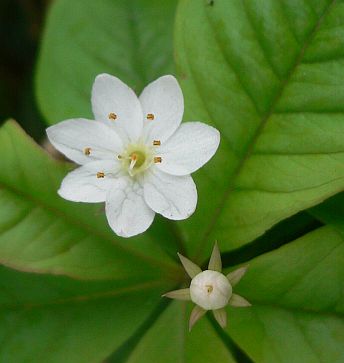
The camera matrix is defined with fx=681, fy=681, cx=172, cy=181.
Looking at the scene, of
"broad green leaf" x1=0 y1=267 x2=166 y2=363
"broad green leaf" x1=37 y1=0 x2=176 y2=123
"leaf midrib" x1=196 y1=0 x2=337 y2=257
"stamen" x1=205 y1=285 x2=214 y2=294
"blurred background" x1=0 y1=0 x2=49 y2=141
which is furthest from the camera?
"blurred background" x1=0 y1=0 x2=49 y2=141

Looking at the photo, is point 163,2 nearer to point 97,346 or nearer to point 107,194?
point 107,194

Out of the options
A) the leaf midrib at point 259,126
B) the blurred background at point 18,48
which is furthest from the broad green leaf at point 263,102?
the blurred background at point 18,48

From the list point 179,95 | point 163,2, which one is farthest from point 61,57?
point 179,95

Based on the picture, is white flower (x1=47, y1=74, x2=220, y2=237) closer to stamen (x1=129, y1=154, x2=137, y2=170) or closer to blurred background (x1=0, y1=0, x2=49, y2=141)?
stamen (x1=129, y1=154, x2=137, y2=170)

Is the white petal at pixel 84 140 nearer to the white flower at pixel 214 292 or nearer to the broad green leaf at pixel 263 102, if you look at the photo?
the broad green leaf at pixel 263 102

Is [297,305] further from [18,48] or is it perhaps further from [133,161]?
[18,48]

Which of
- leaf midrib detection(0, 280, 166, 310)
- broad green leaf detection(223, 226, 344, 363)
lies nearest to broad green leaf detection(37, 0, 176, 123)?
leaf midrib detection(0, 280, 166, 310)

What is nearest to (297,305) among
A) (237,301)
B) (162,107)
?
(237,301)

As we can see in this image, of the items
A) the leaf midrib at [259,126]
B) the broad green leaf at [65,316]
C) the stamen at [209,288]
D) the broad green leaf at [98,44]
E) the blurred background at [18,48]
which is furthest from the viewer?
the blurred background at [18,48]
